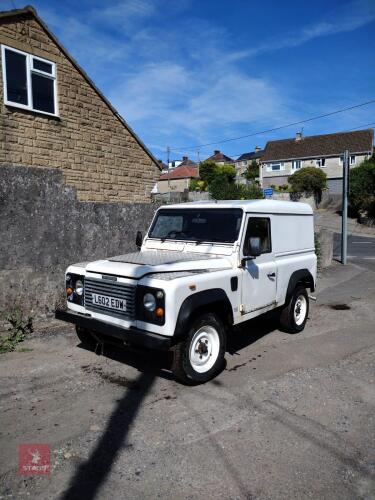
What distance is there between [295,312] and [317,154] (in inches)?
1906

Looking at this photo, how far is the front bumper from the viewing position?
3.95m

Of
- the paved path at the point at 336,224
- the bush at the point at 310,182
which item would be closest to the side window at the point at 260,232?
the paved path at the point at 336,224

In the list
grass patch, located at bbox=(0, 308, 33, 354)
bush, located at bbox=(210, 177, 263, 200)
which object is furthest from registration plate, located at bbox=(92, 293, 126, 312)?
bush, located at bbox=(210, 177, 263, 200)

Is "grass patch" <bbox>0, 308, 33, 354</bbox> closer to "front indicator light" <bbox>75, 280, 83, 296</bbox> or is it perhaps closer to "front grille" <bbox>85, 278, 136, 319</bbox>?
"front indicator light" <bbox>75, 280, 83, 296</bbox>

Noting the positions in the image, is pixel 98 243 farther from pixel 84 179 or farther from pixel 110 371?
pixel 84 179

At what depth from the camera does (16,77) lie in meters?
11.0

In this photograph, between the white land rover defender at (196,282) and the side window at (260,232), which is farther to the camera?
the side window at (260,232)

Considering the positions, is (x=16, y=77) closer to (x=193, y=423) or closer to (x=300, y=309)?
(x=300, y=309)

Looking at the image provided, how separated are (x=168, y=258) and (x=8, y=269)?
2757 millimetres

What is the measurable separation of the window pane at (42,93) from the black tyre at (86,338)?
8507mm

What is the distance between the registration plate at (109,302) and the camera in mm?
4359

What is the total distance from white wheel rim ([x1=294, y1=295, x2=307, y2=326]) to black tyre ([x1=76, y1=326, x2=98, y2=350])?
336 cm

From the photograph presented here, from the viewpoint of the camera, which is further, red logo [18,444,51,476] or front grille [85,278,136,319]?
front grille [85,278,136,319]

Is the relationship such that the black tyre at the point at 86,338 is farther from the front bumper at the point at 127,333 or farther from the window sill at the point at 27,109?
the window sill at the point at 27,109
